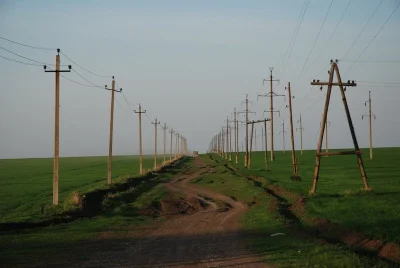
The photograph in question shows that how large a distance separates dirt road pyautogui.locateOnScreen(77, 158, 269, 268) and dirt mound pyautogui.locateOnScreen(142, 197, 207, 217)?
3071 mm

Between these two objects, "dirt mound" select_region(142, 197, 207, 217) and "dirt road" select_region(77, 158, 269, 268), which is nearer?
"dirt road" select_region(77, 158, 269, 268)

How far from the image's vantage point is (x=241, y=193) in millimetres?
40500

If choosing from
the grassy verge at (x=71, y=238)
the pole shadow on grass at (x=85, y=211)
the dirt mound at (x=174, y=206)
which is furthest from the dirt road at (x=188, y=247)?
the pole shadow on grass at (x=85, y=211)

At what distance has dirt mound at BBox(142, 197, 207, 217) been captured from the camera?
29706mm

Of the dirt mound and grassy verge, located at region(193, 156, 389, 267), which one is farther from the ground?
grassy verge, located at region(193, 156, 389, 267)

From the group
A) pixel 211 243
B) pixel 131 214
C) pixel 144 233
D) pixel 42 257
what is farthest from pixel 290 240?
pixel 131 214

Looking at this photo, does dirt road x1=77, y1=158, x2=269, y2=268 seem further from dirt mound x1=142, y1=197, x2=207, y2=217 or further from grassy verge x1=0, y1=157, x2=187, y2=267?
dirt mound x1=142, y1=197, x2=207, y2=217

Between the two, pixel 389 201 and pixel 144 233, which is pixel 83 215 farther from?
pixel 389 201

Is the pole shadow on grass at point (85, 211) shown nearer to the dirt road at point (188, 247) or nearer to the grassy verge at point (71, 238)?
the grassy verge at point (71, 238)

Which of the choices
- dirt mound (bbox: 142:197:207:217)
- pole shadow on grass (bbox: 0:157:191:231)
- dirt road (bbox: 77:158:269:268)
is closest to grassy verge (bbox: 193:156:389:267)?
dirt road (bbox: 77:158:269:268)

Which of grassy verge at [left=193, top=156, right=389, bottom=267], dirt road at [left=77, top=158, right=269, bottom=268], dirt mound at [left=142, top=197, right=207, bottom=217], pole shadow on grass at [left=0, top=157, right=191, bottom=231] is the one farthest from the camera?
dirt mound at [left=142, top=197, right=207, bottom=217]

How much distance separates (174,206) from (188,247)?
1543cm

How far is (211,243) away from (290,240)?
2.87 m

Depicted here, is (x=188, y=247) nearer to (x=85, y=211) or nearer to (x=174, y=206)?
(x=85, y=211)
